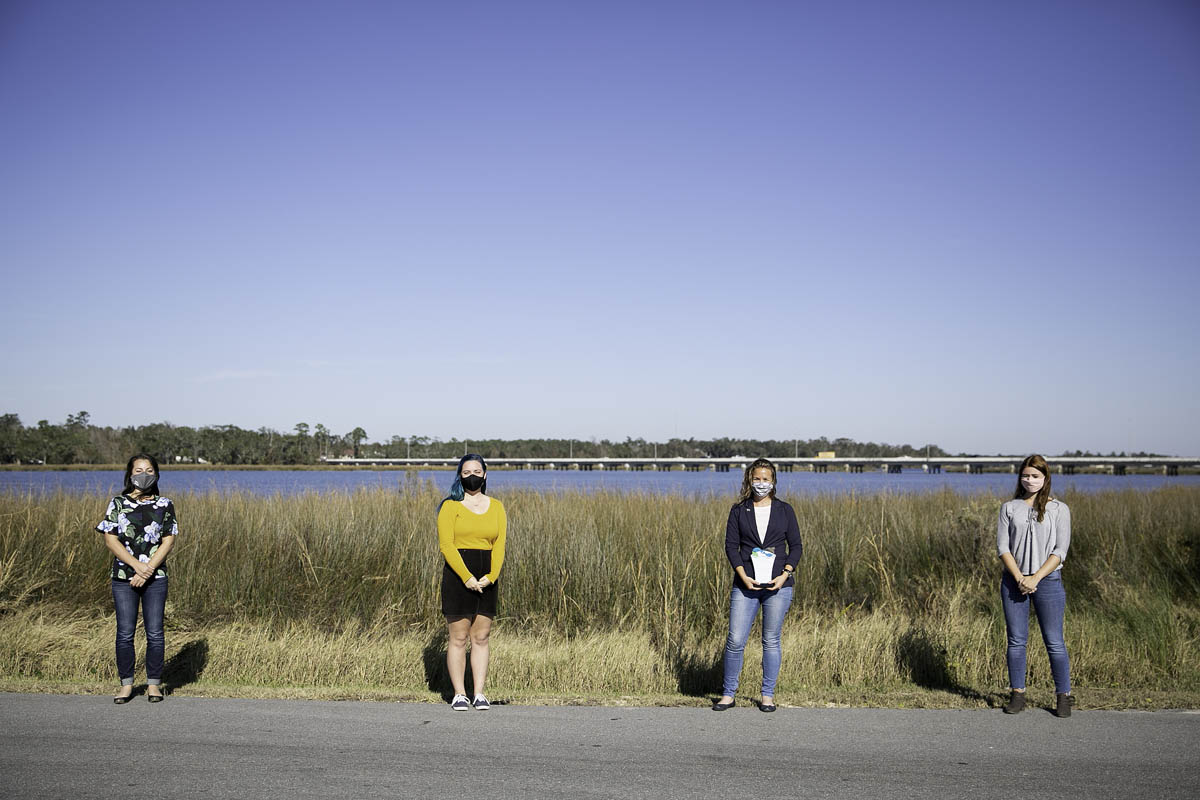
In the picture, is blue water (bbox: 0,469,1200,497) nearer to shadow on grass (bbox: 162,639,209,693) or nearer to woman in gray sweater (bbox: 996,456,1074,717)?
shadow on grass (bbox: 162,639,209,693)

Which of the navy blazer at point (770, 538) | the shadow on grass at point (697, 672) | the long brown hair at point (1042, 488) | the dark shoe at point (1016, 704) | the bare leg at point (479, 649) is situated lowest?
the shadow on grass at point (697, 672)

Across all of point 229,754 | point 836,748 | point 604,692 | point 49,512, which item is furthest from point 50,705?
point 49,512

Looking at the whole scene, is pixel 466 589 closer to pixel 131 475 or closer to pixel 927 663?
pixel 131 475

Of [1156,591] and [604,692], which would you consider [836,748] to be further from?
[1156,591]

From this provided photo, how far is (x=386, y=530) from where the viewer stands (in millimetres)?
14133

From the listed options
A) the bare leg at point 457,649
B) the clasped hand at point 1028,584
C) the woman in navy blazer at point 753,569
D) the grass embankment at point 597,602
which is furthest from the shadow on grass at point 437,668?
the clasped hand at point 1028,584

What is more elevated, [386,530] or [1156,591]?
[386,530]

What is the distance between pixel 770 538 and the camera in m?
6.85

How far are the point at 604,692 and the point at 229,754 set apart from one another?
3397 millimetres

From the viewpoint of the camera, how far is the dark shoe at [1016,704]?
22.1 feet

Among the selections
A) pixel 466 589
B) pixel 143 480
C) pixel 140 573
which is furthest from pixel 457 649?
pixel 143 480

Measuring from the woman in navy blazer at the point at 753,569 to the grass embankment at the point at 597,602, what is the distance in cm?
70

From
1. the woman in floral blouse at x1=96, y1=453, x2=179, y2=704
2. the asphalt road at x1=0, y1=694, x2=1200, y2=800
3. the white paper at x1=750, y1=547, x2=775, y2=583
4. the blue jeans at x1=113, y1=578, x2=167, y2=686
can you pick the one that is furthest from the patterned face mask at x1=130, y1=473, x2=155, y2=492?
the white paper at x1=750, y1=547, x2=775, y2=583

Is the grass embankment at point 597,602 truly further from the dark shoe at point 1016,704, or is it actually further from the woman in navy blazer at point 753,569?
the woman in navy blazer at point 753,569
